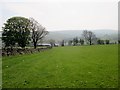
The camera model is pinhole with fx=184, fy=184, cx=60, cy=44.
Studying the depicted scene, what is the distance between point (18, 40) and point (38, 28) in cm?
1480

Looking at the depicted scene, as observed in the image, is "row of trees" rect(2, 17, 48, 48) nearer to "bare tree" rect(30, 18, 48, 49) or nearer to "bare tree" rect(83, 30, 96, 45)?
"bare tree" rect(30, 18, 48, 49)

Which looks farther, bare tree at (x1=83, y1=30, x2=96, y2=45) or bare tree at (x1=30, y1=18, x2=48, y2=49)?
bare tree at (x1=83, y1=30, x2=96, y2=45)

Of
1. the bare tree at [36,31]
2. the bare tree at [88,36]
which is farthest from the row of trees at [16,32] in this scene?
the bare tree at [88,36]

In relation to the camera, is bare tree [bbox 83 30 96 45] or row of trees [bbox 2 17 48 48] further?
bare tree [bbox 83 30 96 45]

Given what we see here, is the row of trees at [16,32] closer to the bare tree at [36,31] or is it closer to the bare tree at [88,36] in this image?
the bare tree at [36,31]

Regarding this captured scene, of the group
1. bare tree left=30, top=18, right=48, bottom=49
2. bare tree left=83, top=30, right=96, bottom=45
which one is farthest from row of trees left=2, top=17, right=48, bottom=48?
bare tree left=83, top=30, right=96, bottom=45

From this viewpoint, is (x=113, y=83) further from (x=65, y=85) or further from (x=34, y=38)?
(x=34, y=38)

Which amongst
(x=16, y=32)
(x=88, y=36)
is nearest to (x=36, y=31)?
(x=16, y=32)

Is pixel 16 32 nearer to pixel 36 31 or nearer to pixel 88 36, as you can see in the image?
pixel 36 31

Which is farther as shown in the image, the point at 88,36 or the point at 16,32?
the point at 88,36

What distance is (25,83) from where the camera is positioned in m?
10.2

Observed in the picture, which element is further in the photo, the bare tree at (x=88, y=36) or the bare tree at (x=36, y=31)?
the bare tree at (x=88, y=36)

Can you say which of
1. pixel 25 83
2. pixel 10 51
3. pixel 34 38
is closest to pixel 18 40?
pixel 34 38

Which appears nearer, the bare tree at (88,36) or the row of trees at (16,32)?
the row of trees at (16,32)
